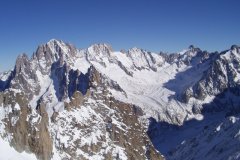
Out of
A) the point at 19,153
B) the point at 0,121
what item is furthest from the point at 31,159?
the point at 0,121

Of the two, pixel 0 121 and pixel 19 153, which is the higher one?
pixel 0 121

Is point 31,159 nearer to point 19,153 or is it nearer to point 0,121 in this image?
point 19,153

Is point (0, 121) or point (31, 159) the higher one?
point (0, 121)

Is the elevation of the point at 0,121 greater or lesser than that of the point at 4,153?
greater
